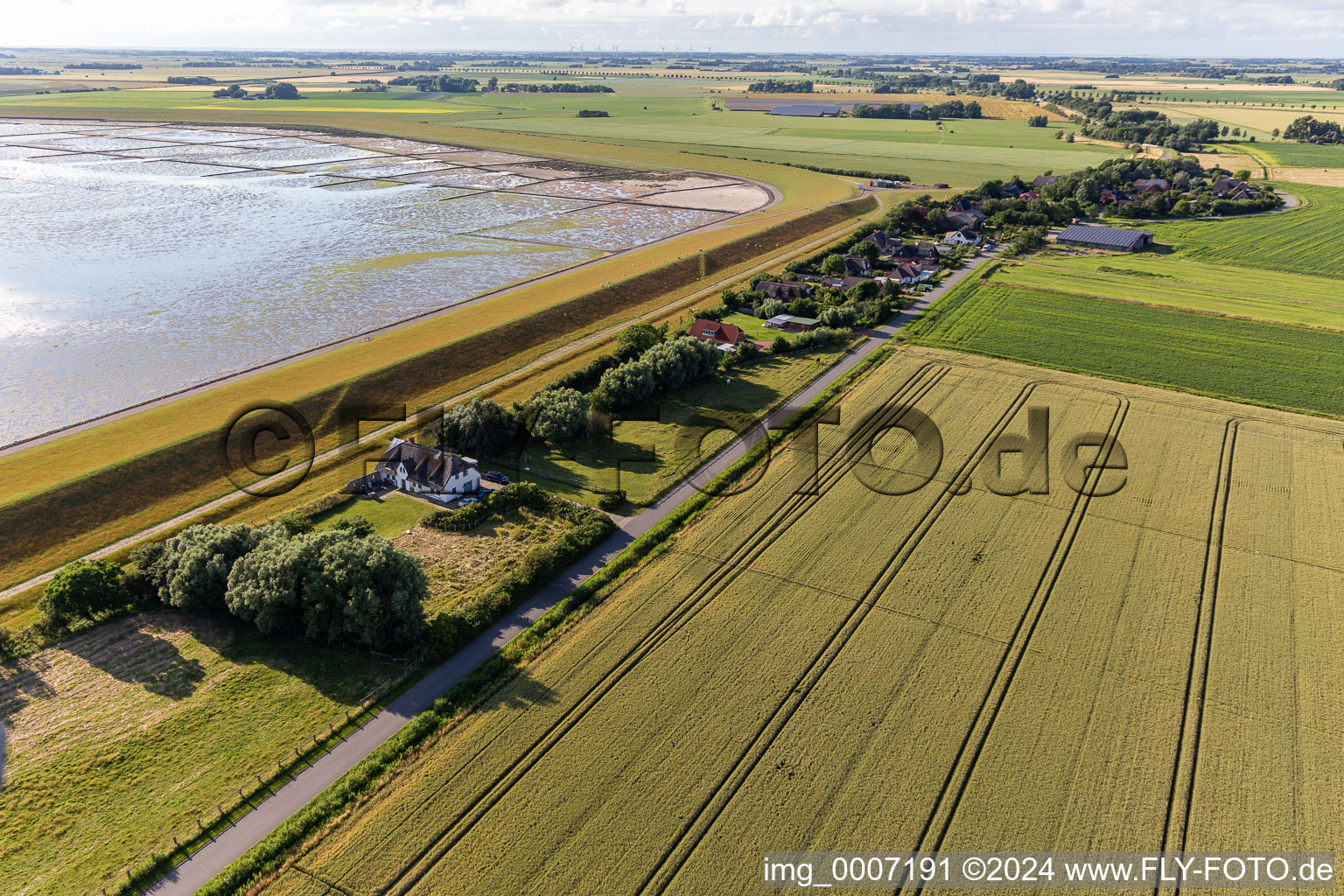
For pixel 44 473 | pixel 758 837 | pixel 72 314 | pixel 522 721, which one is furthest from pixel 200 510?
pixel 72 314

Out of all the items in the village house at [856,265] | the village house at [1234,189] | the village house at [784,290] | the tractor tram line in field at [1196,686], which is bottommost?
the tractor tram line in field at [1196,686]

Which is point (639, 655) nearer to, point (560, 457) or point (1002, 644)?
point (1002, 644)

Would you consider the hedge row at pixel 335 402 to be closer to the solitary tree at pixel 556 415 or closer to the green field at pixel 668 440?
the solitary tree at pixel 556 415

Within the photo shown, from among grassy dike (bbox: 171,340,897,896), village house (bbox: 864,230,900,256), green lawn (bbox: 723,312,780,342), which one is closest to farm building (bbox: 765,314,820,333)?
green lawn (bbox: 723,312,780,342)

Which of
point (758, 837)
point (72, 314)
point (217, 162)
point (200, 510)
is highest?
point (217, 162)

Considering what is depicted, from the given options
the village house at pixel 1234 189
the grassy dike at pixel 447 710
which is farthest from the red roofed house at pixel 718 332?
the village house at pixel 1234 189

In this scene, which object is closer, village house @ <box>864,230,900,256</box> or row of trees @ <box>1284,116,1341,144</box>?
village house @ <box>864,230,900,256</box>

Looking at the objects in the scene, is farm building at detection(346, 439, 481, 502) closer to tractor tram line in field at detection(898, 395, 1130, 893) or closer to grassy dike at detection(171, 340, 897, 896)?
grassy dike at detection(171, 340, 897, 896)
